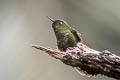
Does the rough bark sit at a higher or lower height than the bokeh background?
lower

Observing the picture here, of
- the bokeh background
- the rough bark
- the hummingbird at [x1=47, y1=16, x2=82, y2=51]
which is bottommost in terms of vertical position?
the rough bark

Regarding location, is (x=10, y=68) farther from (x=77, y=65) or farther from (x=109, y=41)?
(x=77, y=65)

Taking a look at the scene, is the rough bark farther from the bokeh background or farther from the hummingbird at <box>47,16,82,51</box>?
the bokeh background

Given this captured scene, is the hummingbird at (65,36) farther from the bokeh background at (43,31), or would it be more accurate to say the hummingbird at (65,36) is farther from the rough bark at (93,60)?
the bokeh background at (43,31)

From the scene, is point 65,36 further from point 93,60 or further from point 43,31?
point 43,31

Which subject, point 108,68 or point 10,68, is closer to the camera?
point 108,68

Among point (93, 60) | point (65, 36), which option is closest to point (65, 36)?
point (65, 36)

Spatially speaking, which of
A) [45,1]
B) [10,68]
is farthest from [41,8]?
[10,68]

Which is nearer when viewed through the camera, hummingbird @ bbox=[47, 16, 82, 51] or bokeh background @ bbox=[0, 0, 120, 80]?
hummingbird @ bbox=[47, 16, 82, 51]

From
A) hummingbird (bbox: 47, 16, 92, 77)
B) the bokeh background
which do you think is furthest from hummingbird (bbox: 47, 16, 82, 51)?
the bokeh background
